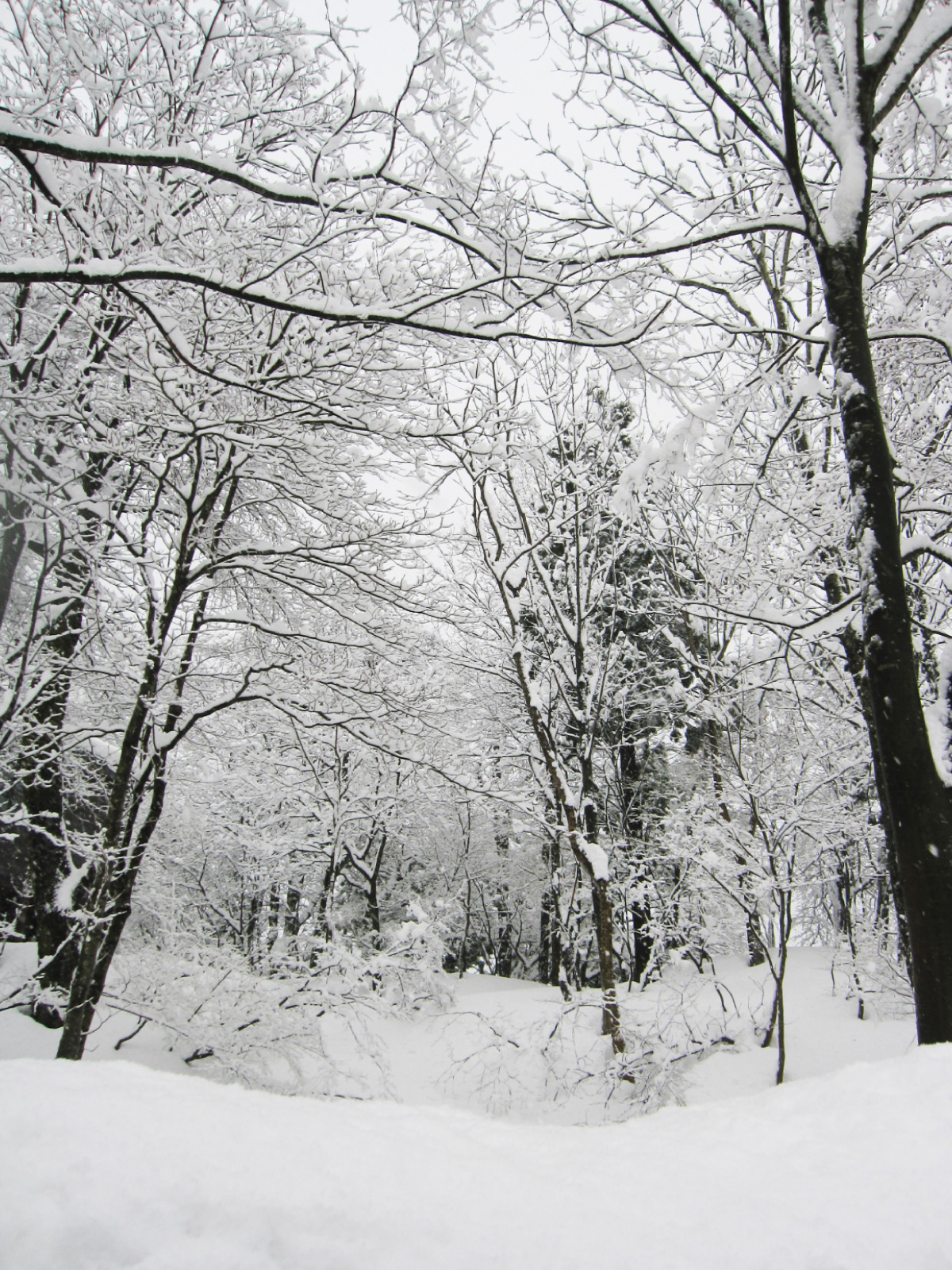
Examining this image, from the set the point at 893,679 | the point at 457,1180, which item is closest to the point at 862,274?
the point at 893,679

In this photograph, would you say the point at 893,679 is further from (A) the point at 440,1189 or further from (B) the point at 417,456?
(B) the point at 417,456

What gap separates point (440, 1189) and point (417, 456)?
178 inches

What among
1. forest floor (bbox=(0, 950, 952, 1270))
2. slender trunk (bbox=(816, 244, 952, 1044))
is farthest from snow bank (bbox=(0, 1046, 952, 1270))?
slender trunk (bbox=(816, 244, 952, 1044))

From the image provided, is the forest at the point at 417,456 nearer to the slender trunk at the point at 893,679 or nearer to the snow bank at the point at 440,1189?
the slender trunk at the point at 893,679

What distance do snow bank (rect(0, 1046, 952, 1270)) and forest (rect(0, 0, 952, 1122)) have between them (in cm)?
157

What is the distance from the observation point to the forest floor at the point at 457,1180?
104cm

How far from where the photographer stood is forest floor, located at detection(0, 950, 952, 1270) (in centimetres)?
104

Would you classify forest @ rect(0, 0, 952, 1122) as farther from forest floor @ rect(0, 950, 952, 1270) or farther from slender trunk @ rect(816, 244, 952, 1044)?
forest floor @ rect(0, 950, 952, 1270)

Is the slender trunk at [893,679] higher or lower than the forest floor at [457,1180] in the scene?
higher

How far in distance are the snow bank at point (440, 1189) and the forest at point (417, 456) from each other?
157 cm

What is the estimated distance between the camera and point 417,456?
16.6ft

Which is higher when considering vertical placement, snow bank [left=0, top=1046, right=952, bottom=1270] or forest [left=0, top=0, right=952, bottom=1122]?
forest [left=0, top=0, right=952, bottom=1122]

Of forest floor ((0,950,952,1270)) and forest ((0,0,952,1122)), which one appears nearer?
forest floor ((0,950,952,1270))

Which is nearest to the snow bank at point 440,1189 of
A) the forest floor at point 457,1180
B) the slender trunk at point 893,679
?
the forest floor at point 457,1180
